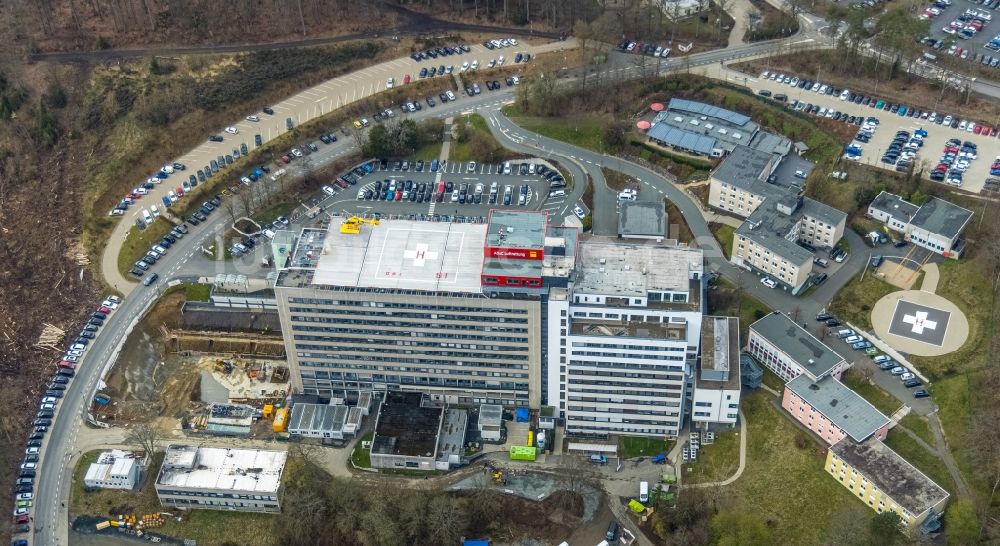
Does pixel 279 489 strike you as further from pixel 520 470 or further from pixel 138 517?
pixel 520 470

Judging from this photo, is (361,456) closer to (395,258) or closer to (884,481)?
(395,258)

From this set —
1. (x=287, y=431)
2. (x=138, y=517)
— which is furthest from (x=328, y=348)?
(x=138, y=517)

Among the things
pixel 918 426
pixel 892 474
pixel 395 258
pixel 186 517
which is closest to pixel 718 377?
pixel 892 474

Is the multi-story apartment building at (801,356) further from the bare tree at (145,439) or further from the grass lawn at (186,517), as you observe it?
the bare tree at (145,439)

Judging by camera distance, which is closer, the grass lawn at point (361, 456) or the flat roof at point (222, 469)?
the flat roof at point (222, 469)

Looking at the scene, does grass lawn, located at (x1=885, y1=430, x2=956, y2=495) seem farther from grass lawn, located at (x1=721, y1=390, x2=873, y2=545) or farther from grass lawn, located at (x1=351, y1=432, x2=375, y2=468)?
grass lawn, located at (x1=351, y1=432, x2=375, y2=468)

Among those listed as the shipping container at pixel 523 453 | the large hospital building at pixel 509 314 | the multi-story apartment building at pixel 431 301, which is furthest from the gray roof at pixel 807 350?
the shipping container at pixel 523 453
